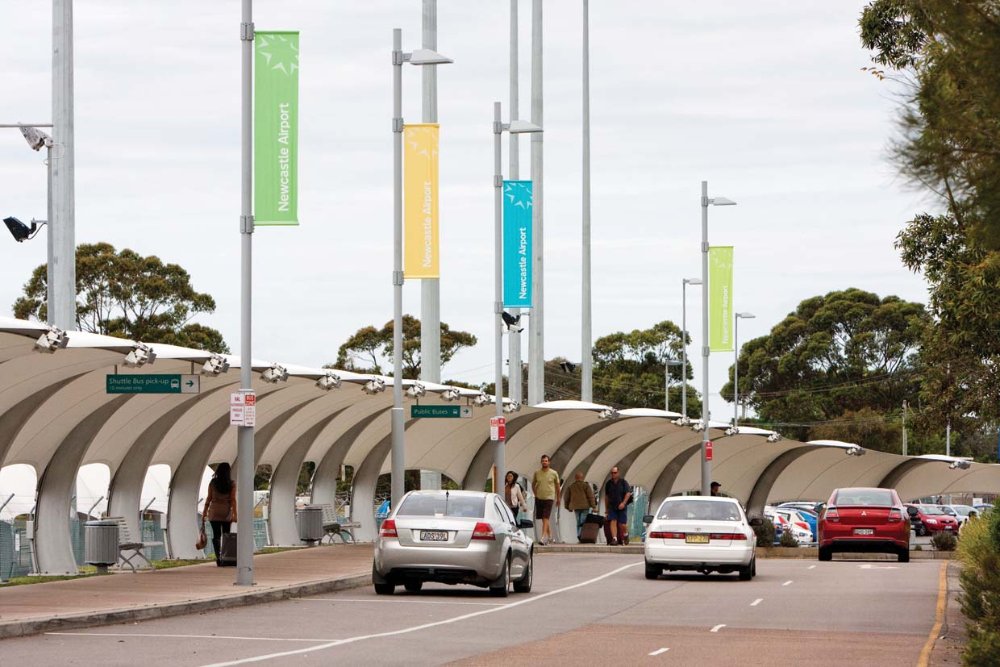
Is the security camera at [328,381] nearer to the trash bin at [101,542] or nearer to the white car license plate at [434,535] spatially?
the trash bin at [101,542]

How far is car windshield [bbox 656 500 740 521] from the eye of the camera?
27.7m

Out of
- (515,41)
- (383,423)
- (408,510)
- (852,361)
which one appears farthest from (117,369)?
(852,361)

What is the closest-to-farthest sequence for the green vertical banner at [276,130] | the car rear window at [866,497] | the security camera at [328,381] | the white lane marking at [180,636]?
the white lane marking at [180,636] → the green vertical banner at [276,130] → the security camera at [328,381] → the car rear window at [866,497]

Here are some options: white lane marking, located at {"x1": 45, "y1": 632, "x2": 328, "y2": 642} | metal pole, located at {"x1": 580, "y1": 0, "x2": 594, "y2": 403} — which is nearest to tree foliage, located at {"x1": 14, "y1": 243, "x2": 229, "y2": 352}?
metal pole, located at {"x1": 580, "y1": 0, "x2": 594, "y2": 403}

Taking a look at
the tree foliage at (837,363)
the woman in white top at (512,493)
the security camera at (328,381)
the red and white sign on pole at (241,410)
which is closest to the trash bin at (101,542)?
the red and white sign on pole at (241,410)

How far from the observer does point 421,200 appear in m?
31.5

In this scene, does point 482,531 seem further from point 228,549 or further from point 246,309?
point 228,549

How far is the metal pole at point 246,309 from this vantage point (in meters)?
22.9

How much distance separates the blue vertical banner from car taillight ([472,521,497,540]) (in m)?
15.6

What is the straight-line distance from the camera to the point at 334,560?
2958 centimetres

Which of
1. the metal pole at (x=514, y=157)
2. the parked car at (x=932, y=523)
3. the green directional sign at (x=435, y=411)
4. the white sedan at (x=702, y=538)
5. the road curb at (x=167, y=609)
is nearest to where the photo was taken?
the road curb at (x=167, y=609)

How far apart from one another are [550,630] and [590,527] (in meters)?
21.5

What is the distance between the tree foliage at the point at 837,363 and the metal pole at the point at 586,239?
1818 inches

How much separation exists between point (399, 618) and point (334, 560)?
1005cm
